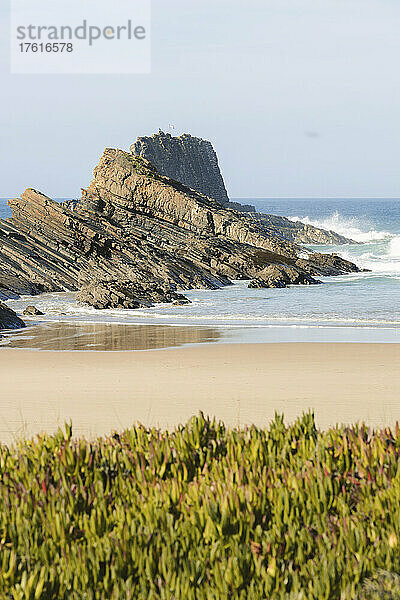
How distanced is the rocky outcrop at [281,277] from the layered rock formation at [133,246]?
14 centimetres

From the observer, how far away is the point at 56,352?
14.7 meters

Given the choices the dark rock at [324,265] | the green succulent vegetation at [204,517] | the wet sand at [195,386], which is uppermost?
the dark rock at [324,265]

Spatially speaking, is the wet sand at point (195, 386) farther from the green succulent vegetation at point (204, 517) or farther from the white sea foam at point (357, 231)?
the white sea foam at point (357, 231)

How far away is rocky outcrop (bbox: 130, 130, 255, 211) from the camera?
241 feet

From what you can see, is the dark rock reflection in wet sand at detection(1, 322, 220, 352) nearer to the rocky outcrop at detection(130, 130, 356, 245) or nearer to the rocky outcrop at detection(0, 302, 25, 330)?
the rocky outcrop at detection(0, 302, 25, 330)

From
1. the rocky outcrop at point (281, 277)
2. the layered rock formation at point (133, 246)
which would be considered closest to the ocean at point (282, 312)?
the rocky outcrop at point (281, 277)

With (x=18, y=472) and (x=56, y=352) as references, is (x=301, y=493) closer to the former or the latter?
(x=18, y=472)

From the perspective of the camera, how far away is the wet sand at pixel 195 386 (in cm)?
822

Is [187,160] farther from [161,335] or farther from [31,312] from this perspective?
[161,335]

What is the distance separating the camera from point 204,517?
3.46 metres

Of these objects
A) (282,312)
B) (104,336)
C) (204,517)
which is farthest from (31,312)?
(204,517)

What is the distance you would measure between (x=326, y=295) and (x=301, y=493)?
26.0 m

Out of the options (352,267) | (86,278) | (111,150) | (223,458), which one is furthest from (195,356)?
(111,150)

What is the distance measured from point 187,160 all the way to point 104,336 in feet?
211
